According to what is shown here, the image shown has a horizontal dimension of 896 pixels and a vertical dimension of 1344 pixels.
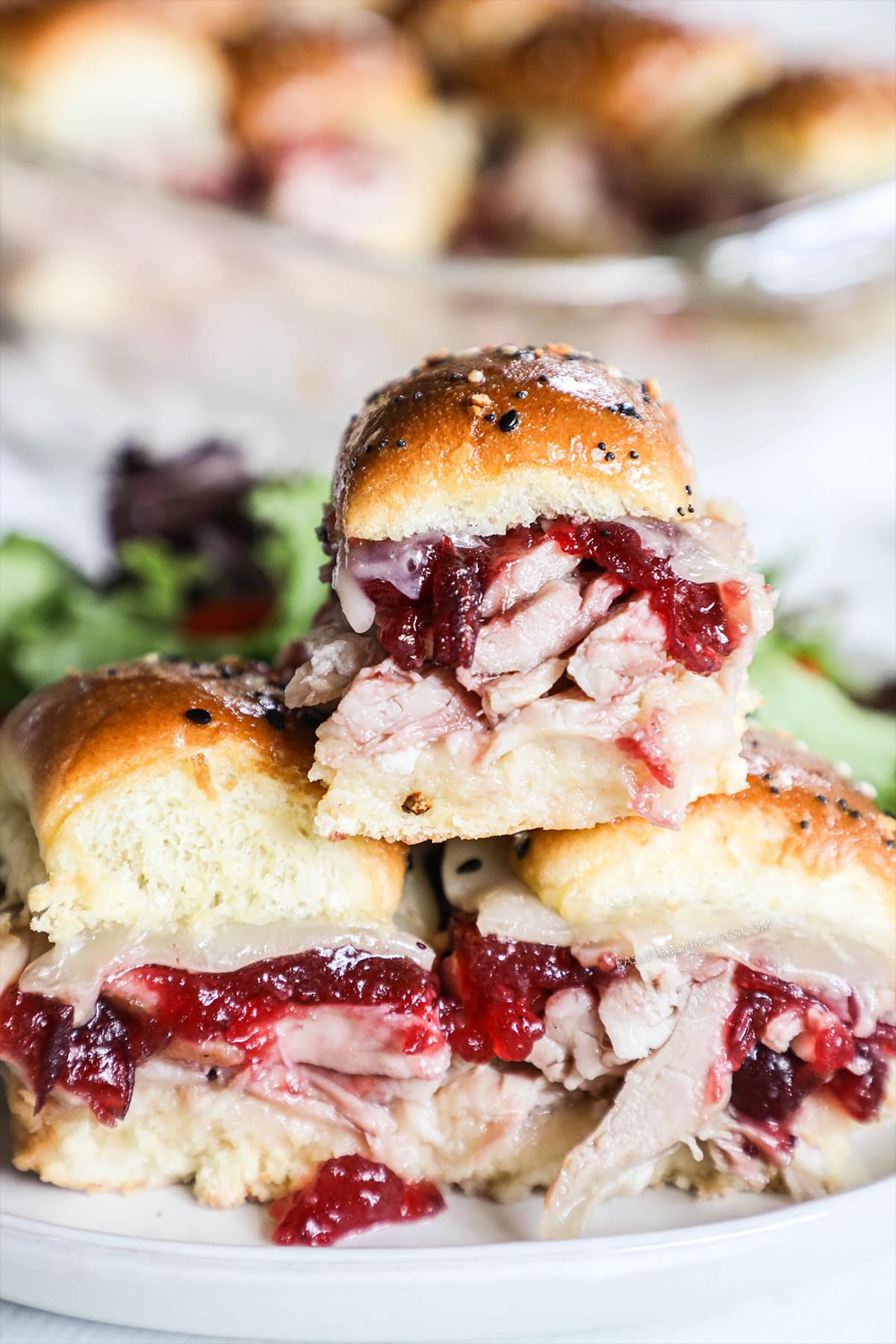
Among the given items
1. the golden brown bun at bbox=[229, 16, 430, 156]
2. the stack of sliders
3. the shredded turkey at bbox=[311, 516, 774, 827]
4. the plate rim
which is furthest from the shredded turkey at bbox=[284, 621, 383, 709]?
the golden brown bun at bbox=[229, 16, 430, 156]

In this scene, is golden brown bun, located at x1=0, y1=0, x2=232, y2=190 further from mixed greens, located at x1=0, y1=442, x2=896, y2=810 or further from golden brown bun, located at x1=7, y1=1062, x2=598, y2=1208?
golden brown bun, located at x1=7, y1=1062, x2=598, y2=1208

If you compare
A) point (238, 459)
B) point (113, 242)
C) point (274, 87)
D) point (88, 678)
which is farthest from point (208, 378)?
point (88, 678)

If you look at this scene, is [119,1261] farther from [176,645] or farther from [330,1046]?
[176,645]

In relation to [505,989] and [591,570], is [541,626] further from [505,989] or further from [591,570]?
[505,989]

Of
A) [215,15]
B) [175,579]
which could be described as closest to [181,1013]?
[175,579]

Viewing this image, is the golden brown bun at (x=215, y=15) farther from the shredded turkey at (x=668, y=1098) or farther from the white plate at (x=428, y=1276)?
Answer: the white plate at (x=428, y=1276)
